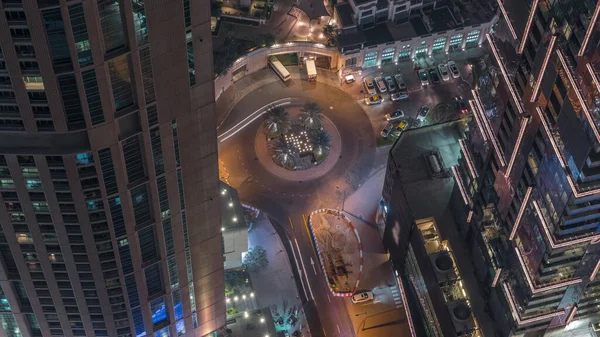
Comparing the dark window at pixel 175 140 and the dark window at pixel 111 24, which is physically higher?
the dark window at pixel 111 24

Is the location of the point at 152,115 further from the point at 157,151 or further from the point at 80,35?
the point at 80,35

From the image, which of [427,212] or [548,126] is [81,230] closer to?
[548,126]

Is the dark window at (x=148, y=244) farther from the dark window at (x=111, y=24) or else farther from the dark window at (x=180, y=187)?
the dark window at (x=111, y=24)

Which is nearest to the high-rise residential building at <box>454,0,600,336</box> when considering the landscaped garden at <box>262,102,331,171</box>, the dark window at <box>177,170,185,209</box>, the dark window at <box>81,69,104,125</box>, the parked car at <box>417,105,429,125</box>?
the landscaped garden at <box>262,102,331,171</box>

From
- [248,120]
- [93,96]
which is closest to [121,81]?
[93,96]

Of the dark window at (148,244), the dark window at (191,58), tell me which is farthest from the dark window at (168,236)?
the dark window at (191,58)
